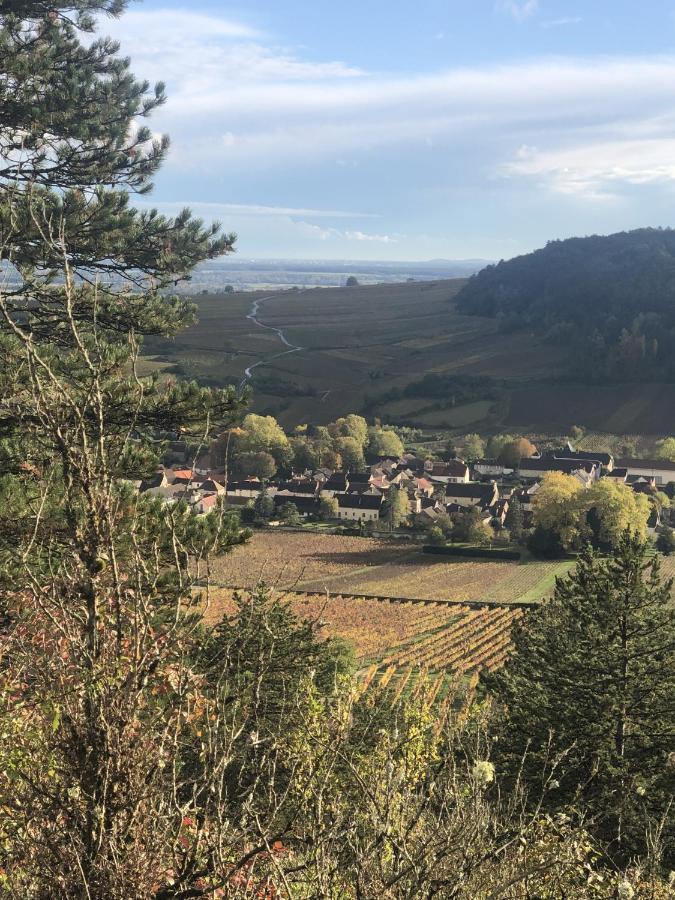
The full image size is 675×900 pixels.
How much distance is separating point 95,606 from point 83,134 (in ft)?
34.7

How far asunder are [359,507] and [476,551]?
13023 mm

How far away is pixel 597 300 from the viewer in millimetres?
127688

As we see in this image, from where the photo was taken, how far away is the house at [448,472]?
7131 cm

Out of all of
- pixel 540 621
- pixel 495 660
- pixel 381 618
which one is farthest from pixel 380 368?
pixel 540 621

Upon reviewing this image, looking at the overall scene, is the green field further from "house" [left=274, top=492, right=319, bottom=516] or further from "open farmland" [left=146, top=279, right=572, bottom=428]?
"house" [left=274, top=492, right=319, bottom=516]

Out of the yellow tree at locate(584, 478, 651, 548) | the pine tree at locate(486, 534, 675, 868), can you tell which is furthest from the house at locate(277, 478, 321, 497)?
the pine tree at locate(486, 534, 675, 868)

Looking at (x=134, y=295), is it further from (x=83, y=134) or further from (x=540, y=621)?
(x=540, y=621)

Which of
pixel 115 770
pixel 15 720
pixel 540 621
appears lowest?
pixel 540 621

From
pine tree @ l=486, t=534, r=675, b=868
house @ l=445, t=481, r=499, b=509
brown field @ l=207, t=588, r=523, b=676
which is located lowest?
brown field @ l=207, t=588, r=523, b=676

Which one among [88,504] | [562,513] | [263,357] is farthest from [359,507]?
[88,504]

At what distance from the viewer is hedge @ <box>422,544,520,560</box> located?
5138cm

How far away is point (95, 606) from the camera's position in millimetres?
3830

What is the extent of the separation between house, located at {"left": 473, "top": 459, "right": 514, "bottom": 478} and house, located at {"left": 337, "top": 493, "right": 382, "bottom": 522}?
16.9m

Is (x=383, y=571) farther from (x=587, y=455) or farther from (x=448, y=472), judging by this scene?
(x=587, y=455)
